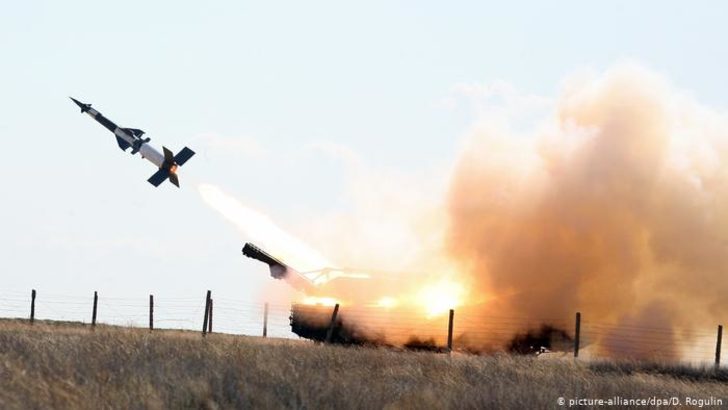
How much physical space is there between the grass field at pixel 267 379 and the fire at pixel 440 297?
14531 mm

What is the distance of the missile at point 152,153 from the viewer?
147 ft

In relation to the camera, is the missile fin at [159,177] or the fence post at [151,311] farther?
the missile fin at [159,177]

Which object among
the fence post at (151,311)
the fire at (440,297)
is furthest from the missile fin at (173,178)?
the fire at (440,297)

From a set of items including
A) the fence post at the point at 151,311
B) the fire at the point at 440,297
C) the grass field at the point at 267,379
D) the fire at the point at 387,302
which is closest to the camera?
the grass field at the point at 267,379

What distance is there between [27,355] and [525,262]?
27498 millimetres

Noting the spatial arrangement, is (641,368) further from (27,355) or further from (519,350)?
(27,355)

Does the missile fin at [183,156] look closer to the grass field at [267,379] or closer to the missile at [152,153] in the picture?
the missile at [152,153]

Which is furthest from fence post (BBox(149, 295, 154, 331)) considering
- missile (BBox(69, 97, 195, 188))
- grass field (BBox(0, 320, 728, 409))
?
grass field (BBox(0, 320, 728, 409))

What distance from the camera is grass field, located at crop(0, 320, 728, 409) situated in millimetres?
16141

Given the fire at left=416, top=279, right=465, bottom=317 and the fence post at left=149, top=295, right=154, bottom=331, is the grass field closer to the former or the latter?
the fire at left=416, top=279, right=465, bottom=317

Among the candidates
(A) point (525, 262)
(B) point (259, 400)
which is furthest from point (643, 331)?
(B) point (259, 400)

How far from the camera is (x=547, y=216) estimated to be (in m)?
46.8

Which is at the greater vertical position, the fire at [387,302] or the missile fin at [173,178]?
the missile fin at [173,178]

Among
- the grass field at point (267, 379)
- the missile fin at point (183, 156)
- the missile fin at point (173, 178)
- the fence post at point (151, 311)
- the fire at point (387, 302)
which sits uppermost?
the missile fin at point (183, 156)
